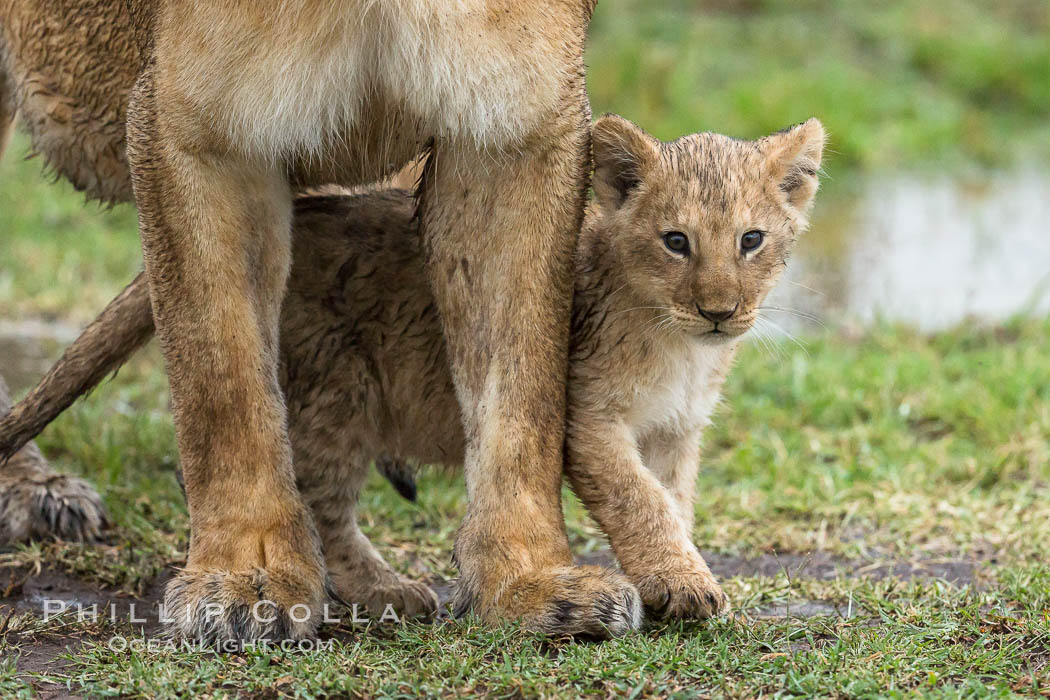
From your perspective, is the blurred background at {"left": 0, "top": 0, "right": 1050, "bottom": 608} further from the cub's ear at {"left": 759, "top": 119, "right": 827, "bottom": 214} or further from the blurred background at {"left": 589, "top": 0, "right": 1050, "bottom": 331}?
the cub's ear at {"left": 759, "top": 119, "right": 827, "bottom": 214}

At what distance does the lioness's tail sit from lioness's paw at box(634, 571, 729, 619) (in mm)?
1721

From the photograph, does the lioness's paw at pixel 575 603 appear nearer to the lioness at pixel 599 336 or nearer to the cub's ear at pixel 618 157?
the lioness at pixel 599 336

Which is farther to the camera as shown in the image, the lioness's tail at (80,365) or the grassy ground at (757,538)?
the lioness's tail at (80,365)

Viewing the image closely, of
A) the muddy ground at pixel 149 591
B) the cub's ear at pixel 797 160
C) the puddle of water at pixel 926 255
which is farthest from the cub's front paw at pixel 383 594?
the puddle of water at pixel 926 255

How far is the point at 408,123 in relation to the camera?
3709 millimetres

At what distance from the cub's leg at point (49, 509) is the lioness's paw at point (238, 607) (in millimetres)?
1055

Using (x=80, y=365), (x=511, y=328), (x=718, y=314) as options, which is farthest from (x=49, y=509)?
(x=718, y=314)

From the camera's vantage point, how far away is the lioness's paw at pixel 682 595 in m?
3.67

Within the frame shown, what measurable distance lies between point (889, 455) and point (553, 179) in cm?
231

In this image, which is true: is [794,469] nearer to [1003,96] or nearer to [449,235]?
[449,235]

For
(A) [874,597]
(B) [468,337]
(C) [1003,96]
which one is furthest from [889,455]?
(C) [1003,96]

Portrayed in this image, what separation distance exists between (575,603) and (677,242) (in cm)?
99

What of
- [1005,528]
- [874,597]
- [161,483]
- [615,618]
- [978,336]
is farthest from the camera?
[978,336]

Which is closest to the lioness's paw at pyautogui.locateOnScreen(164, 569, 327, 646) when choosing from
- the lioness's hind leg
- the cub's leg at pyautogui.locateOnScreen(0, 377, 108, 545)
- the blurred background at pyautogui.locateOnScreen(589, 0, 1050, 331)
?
the cub's leg at pyautogui.locateOnScreen(0, 377, 108, 545)
